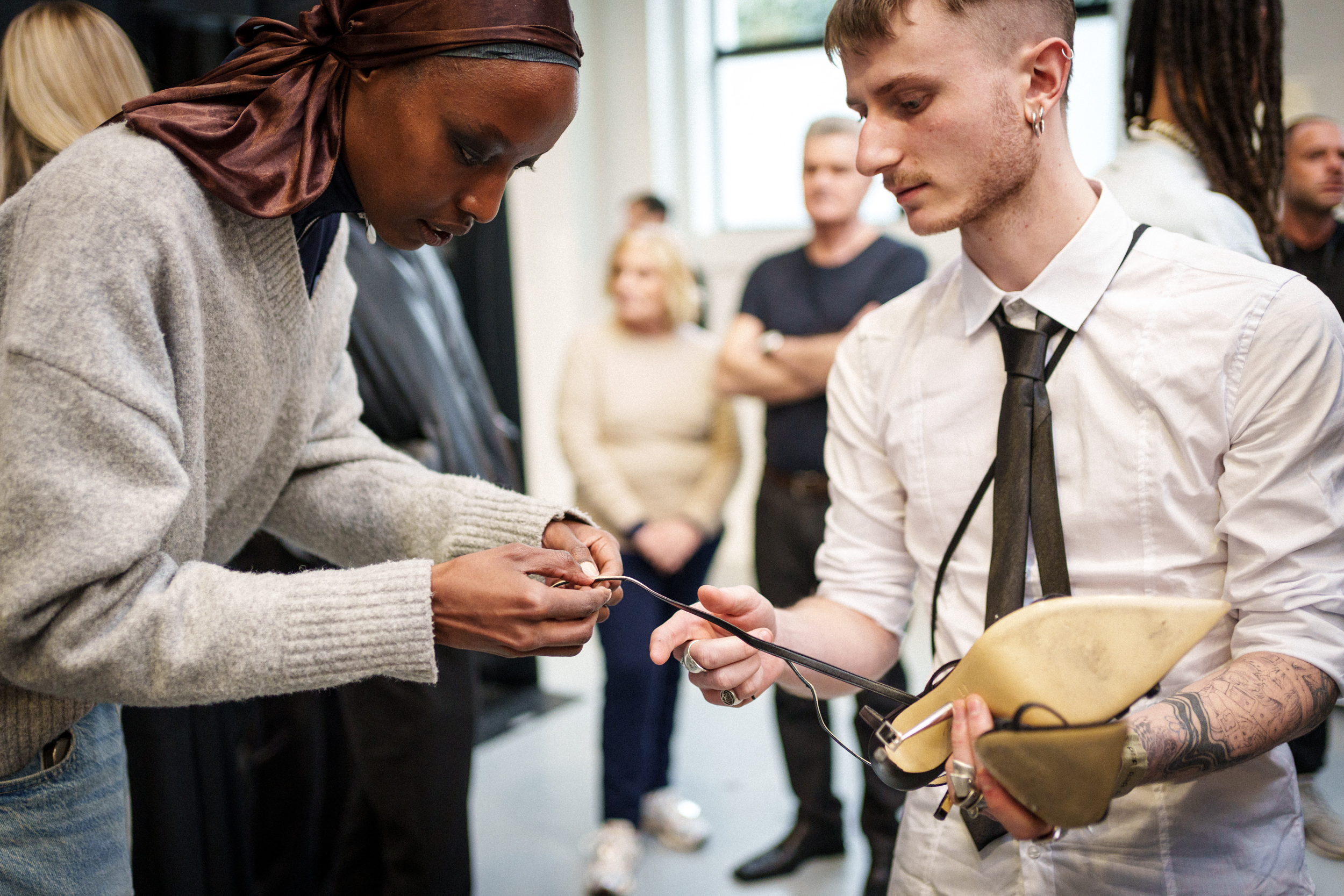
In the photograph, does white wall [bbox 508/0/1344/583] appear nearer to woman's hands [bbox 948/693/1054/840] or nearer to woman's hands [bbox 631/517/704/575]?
woman's hands [bbox 631/517/704/575]

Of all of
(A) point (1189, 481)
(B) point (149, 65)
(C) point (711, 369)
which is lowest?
(C) point (711, 369)

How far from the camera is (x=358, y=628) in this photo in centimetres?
97

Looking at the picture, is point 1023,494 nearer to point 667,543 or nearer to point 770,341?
point 770,341

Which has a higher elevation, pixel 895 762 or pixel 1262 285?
pixel 1262 285

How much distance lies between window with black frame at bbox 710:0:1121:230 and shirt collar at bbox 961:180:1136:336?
3769 millimetres

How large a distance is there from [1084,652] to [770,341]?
73.9 inches

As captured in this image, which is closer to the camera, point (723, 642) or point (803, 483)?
point (723, 642)

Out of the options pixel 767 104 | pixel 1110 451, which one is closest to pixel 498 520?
pixel 1110 451

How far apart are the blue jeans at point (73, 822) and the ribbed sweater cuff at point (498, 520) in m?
0.43

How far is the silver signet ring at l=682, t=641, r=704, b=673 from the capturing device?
1.13 meters

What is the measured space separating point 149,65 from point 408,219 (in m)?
1.50

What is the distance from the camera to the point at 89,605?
874 millimetres

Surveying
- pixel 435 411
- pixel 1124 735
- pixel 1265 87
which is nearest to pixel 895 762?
pixel 1124 735

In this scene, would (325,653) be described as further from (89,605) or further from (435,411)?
(435,411)
